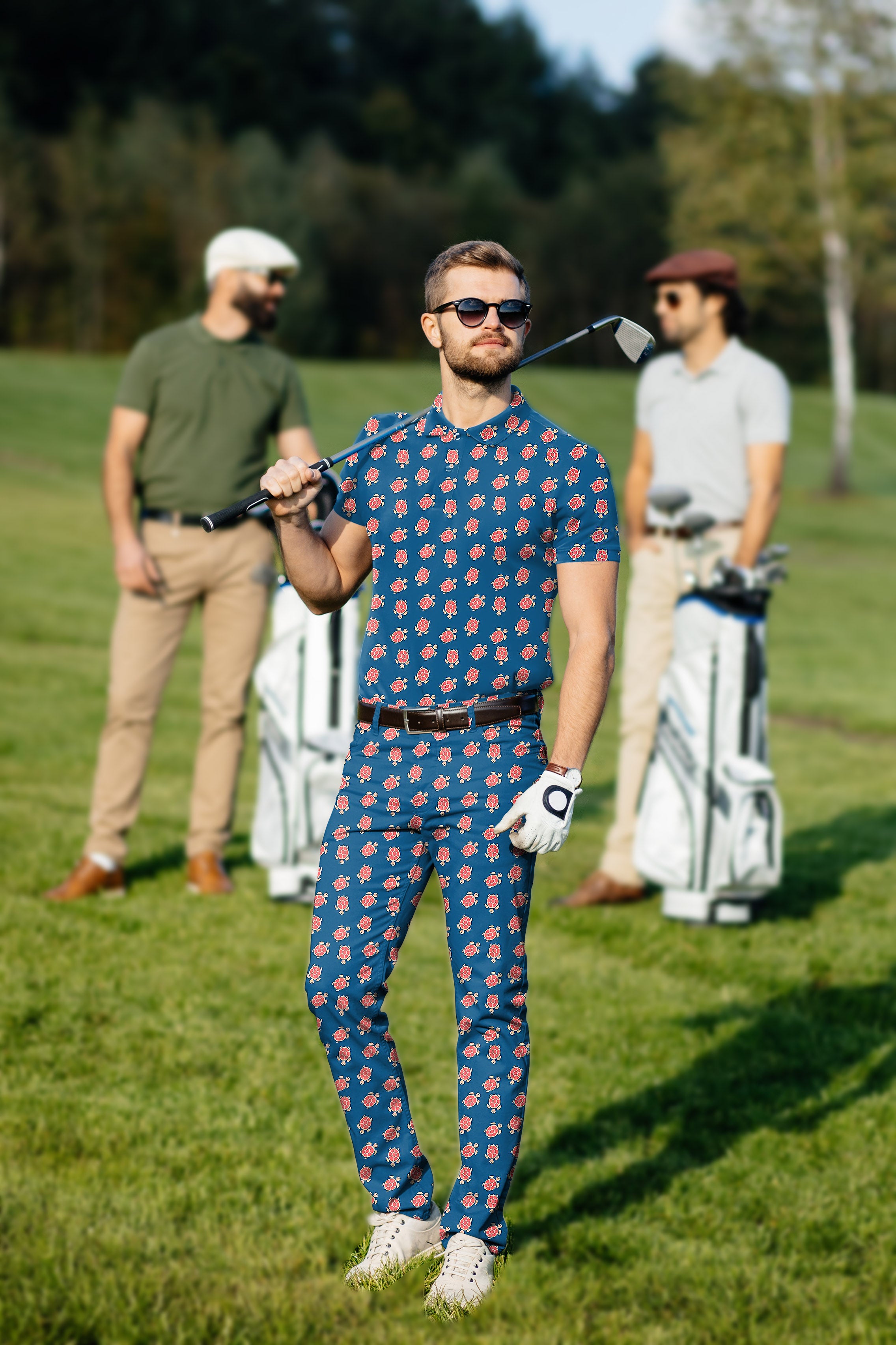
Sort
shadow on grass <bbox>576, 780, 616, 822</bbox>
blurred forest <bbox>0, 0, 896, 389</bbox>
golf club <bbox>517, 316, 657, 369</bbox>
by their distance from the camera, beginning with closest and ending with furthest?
golf club <bbox>517, 316, 657, 369</bbox> < shadow on grass <bbox>576, 780, 616, 822</bbox> < blurred forest <bbox>0, 0, 896, 389</bbox>

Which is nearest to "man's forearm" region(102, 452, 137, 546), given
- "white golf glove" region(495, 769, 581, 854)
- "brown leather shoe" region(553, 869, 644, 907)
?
"brown leather shoe" region(553, 869, 644, 907)

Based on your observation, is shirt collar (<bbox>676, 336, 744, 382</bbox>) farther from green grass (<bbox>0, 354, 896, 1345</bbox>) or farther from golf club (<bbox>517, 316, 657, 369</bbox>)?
golf club (<bbox>517, 316, 657, 369</bbox>)

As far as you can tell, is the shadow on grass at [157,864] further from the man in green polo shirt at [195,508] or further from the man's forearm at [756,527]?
the man's forearm at [756,527]

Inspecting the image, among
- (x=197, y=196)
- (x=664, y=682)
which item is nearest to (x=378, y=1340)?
(x=664, y=682)

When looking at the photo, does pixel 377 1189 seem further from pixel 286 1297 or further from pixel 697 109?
pixel 697 109

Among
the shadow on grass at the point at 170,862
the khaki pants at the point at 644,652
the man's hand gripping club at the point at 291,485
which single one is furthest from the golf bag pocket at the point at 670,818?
the man's hand gripping club at the point at 291,485

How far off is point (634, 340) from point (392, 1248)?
2.09 metres

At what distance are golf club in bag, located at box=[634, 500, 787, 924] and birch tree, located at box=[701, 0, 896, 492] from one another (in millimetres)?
30542

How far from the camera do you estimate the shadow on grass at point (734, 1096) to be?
179 inches

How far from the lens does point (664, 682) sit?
22.3ft

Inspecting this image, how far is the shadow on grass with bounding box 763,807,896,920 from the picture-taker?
7.43 metres

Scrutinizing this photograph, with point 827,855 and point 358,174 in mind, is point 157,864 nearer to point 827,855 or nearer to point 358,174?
point 827,855

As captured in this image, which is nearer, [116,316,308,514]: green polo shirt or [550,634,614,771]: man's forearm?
[550,634,614,771]: man's forearm

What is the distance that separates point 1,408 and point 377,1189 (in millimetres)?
35642
